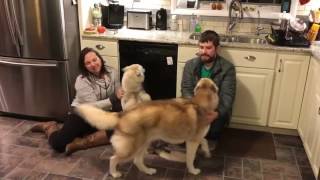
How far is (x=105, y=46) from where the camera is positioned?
10.5 feet

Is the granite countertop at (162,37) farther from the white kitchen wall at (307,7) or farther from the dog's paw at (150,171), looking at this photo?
the dog's paw at (150,171)

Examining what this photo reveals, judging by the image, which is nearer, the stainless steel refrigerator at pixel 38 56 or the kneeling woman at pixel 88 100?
the kneeling woman at pixel 88 100

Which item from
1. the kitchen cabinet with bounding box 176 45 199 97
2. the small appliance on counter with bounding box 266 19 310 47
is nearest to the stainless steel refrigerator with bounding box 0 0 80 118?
the kitchen cabinet with bounding box 176 45 199 97

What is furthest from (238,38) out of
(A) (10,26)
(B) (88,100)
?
(A) (10,26)

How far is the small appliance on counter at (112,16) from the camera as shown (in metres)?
3.48

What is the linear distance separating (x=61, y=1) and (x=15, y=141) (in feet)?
4.35

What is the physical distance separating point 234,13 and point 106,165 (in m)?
2.01

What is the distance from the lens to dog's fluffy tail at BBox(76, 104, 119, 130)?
2115mm

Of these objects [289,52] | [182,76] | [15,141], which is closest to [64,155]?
[15,141]

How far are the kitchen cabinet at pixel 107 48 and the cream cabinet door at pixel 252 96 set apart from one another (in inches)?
46.2

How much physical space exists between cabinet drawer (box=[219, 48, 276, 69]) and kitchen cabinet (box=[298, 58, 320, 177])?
34 centimetres

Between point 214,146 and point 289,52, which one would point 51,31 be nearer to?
point 214,146

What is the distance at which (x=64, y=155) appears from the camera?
108 inches

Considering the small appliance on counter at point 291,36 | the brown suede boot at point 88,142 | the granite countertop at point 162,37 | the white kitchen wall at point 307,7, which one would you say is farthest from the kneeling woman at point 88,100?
the white kitchen wall at point 307,7
